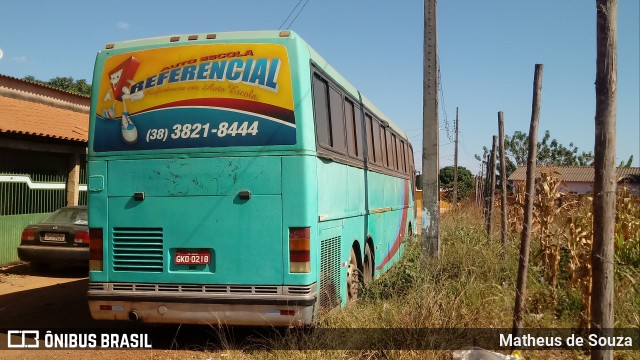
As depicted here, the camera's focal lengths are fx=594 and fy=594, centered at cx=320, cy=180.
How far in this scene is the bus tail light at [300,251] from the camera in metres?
6.04

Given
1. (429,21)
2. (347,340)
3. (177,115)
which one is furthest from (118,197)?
(429,21)

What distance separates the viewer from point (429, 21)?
32.7 ft

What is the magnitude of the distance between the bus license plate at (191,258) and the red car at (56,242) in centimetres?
644

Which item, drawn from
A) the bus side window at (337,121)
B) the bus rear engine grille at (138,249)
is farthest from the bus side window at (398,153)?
the bus rear engine grille at (138,249)

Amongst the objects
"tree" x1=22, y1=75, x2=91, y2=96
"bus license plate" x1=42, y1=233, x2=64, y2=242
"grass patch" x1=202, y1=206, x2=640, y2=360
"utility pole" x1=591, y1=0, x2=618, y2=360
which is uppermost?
"tree" x1=22, y1=75, x2=91, y2=96

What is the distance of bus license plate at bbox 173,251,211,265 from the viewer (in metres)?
6.27

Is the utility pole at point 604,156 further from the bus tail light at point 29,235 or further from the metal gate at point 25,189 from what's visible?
the metal gate at point 25,189

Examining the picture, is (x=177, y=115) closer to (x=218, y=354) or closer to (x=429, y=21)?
(x=218, y=354)

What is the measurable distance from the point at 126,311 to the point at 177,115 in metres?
2.16

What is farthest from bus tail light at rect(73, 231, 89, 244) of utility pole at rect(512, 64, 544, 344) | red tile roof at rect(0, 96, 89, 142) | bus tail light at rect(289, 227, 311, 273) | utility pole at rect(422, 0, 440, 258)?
utility pole at rect(512, 64, 544, 344)

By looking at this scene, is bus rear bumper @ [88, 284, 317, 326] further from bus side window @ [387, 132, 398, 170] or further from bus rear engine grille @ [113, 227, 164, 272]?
bus side window @ [387, 132, 398, 170]

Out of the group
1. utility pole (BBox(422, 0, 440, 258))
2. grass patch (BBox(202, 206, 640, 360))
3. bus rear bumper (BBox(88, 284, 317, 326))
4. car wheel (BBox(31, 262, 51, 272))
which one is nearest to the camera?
grass patch (BBox(202, 206, 640, 360))

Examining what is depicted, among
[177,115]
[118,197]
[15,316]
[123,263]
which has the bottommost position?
[15,316]

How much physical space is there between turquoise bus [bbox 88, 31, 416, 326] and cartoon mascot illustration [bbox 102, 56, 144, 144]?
0.04 ft
